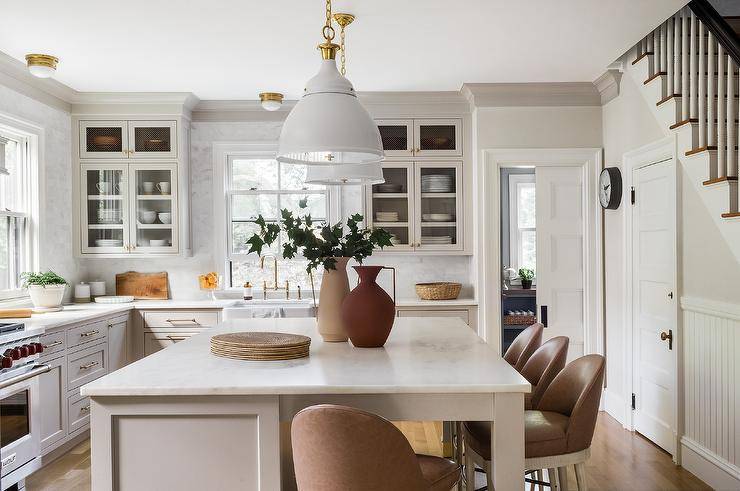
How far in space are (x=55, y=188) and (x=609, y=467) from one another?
4.66m

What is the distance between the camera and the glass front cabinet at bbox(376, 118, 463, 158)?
17.7 ft

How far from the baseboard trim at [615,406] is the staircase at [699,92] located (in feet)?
6.20

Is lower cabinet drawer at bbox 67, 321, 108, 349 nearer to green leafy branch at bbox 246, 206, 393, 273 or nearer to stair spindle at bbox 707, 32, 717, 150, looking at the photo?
green leafy branch at bbox 246, 206, 393, 273

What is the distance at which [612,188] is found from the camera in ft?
15.5

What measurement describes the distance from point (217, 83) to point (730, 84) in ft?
11.9

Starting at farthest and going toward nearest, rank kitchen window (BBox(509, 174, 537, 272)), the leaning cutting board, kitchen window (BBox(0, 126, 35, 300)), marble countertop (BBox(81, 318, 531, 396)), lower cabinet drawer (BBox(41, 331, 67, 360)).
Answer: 1. kitchen window (BBox(509, 174, 537, 272))
2. the leaning cutting board
3. kitchen window (BBox(0, 126, 35, 300))
4. lower cabinet drawer (BBox(41, 331, 67, 360))
5. marble countertop (BBox(81, 318, 531, 396))

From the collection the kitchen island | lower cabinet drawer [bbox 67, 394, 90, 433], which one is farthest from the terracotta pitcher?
lower cabinet drawer [bbox 67, 394, 90, 433]

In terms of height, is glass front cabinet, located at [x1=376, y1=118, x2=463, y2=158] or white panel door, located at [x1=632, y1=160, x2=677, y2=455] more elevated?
glass front cabinet, located at [x1=376, y1=118, x2=463, y2=158]

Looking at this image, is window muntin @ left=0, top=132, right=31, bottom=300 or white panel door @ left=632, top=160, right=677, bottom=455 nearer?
white panel door @ left=632, top=160, right=677, bottom=455

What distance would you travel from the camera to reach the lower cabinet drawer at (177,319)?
515 cm

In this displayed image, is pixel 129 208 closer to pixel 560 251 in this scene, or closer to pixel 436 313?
pixel 436 313

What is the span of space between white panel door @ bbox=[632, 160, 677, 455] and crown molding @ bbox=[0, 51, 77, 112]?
452 centimetres

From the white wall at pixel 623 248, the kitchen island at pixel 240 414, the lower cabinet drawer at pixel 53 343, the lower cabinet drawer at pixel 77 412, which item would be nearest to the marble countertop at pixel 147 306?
the lower cabinet drawer at pixel 53 343

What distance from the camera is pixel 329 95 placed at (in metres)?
2.38
